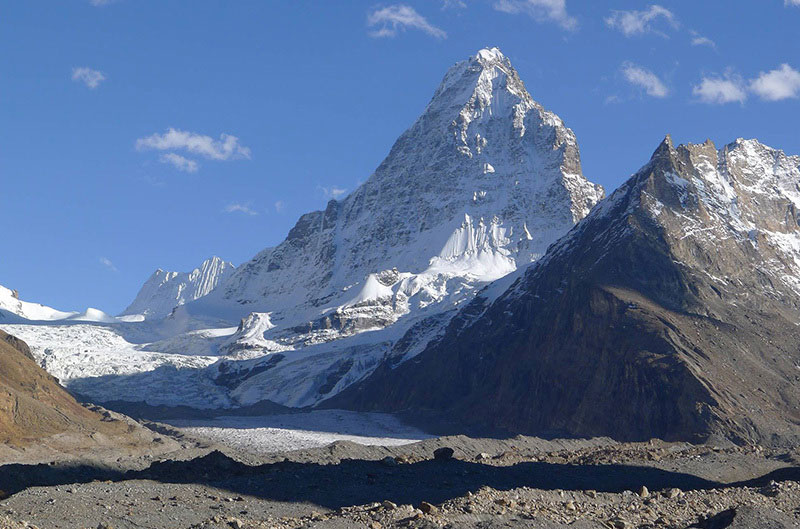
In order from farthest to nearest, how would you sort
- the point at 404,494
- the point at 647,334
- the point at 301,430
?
the point at 301,430
the point at 647,334
the point at 404,494

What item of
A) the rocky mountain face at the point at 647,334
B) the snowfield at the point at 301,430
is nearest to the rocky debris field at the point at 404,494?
the rocky mountain face at the point at 647,334

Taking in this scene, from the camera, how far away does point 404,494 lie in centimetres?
5934

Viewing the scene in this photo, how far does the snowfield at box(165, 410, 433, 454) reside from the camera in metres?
143

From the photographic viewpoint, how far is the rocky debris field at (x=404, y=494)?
48688 millimetres

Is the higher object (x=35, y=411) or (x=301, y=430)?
(x=35, y=411)

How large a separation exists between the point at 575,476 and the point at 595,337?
84.8 metres

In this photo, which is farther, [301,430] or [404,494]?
[301,430]

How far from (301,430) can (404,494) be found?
96.9 metres

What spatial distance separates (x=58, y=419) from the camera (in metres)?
126

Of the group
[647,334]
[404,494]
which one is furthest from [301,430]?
[404,494]

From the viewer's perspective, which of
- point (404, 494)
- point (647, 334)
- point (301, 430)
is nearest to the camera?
point (404, 494)

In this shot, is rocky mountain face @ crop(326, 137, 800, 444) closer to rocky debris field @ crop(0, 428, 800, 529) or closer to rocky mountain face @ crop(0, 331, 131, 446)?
rocky debris field @ crop(0, 428, 800, 529)

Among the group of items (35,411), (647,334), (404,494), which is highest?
(647,334)

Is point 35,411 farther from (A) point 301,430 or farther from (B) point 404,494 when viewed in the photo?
(B) point 404,494
